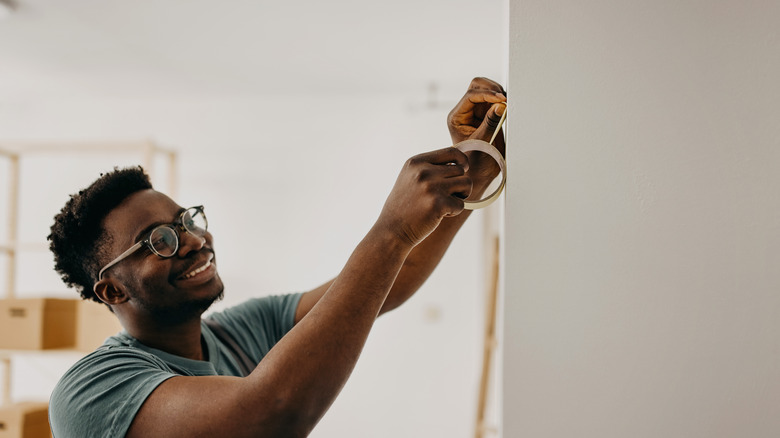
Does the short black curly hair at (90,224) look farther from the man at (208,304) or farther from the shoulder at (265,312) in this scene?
the shoulder at (265,312)

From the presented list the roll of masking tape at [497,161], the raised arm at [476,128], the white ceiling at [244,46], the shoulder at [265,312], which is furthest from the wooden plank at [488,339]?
the roll of masking tape at [497,161]

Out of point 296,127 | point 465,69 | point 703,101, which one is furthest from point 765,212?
point 296,127

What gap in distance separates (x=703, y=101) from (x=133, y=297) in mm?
1053

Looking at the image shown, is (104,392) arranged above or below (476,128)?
below

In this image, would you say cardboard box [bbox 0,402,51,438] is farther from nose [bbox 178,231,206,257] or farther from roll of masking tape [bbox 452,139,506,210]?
roll of masking tape [bbox 452,139,506,210]

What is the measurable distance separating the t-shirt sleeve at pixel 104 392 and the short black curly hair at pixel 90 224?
0.90 feet

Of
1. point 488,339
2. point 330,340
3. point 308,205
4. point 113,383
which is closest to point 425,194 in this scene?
point 330,340

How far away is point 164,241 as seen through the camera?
115 cm

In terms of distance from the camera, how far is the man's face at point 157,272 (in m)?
1.16

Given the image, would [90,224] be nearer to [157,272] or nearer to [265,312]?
[157,272]

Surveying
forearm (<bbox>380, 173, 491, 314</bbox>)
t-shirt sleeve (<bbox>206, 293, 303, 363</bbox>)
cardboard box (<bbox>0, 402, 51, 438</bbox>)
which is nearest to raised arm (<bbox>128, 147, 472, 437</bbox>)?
forearm (<bbox>380, 173, 491, 314</bbox>)

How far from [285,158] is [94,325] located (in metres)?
1.43

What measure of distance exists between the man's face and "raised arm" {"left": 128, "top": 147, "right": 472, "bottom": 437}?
0.41 metres

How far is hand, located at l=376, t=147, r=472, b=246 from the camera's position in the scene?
743 millimetres
